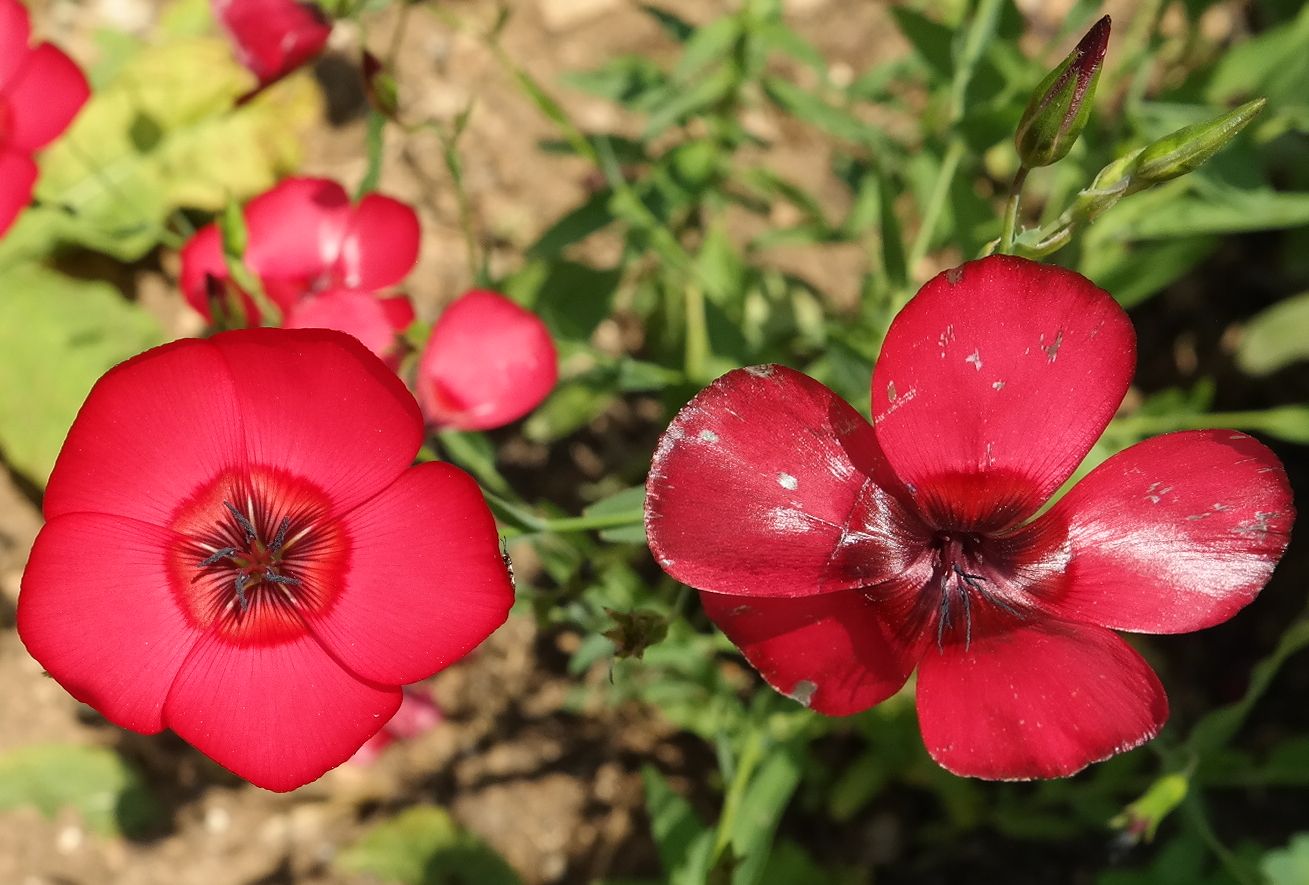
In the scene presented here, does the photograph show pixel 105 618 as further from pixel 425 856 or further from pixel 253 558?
pixel 425 856

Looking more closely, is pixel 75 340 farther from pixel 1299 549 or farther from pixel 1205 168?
pixel 1299 549

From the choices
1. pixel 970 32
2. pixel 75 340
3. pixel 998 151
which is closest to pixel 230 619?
pixel 970 32

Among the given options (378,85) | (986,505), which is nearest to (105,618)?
(378,85)

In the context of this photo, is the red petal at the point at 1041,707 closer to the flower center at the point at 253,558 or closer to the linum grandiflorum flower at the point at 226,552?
the linum grandiflorum flower at the point at 226,552

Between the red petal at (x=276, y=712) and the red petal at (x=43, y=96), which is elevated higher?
the red petal at (x=43, y=96)

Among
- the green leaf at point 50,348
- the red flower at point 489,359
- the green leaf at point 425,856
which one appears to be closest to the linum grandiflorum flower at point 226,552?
the red flower at point 489,359

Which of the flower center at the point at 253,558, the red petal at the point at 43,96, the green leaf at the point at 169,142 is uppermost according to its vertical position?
the red petal at the point at 43,96

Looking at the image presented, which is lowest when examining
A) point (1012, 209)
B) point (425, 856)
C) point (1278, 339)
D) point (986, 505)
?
point (425, 856)

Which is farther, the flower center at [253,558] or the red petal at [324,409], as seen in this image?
the flower center at [253,558]
